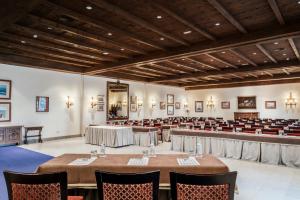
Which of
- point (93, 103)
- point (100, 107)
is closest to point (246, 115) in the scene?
point (100, 107)

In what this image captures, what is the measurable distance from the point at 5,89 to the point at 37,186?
976 cm

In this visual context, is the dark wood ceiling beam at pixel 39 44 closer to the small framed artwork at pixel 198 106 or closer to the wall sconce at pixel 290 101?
the small framed artwork at pixel 198 106

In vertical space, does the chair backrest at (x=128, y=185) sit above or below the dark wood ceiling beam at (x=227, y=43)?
below

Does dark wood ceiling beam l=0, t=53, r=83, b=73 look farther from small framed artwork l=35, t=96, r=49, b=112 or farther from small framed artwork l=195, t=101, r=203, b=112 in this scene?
small framed artwork l=195, t=101, r=203, b=112

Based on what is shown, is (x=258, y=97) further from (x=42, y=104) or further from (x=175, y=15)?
(x=42, y=104)

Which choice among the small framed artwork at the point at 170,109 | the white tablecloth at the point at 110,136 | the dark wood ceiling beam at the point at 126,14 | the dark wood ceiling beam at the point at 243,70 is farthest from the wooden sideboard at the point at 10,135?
the small framed artwork at the point at 170,109

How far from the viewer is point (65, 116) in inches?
477

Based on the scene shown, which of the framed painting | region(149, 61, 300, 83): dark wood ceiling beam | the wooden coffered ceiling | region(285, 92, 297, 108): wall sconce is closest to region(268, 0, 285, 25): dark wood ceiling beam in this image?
the wooden coffered ceiling

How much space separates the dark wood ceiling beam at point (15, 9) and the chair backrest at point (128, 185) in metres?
3.89

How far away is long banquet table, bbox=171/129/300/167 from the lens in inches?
234

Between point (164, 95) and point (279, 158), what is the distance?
1362 centimetres

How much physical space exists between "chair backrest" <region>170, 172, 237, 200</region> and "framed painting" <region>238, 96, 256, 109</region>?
59.0ft

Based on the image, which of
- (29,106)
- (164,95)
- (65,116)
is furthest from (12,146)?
(164,95)

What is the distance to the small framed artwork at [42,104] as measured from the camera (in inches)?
430
